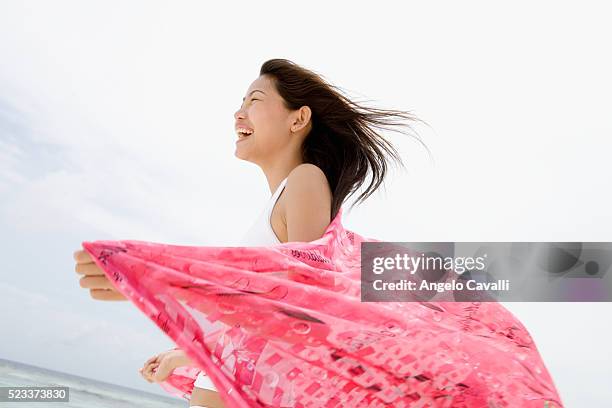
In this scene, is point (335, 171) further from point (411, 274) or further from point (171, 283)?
point (171, 283)

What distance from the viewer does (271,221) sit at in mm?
1890

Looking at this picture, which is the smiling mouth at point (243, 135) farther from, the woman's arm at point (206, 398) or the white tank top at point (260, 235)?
the woman's arm at point (206, 398)

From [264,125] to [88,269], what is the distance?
1.01m

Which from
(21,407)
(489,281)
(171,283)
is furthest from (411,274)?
(21,407)

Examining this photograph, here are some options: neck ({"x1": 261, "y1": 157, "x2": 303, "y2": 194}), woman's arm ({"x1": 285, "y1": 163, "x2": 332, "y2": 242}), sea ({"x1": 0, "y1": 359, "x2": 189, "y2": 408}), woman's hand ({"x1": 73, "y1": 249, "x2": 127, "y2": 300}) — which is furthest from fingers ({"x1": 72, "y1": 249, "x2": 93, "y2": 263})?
sea ({"x1": 0, "y1": 359, "x2": 189, "y2": 408})

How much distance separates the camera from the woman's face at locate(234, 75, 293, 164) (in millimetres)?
2188

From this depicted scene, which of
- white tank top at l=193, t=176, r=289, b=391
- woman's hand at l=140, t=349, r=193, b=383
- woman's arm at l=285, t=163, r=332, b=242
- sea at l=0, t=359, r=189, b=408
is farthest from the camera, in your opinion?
sea at l=0, t=359, r=189, b=408

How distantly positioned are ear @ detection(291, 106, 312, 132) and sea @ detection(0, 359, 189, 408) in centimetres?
1512

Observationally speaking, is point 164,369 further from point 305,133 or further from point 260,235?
point 305,133

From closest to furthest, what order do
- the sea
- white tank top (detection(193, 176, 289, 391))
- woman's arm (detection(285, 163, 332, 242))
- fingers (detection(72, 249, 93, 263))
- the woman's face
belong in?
fingers (detection(72, 249, 93, 263))
woman's arm (detection(285, 163, 332, 242))
white tank top (detection(193, 176, 289, 391))
the woman's face
the sea

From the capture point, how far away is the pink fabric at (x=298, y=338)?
4.55 ft

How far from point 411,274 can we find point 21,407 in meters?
13.7

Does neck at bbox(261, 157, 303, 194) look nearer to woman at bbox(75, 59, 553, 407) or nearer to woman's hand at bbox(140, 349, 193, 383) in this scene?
woman at bbox(75, 59, 553, 407)

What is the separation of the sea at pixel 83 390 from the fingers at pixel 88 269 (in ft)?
51.3
